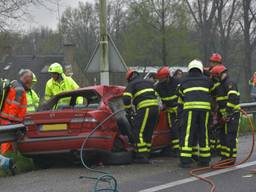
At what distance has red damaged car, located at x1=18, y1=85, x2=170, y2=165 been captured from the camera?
884 cm

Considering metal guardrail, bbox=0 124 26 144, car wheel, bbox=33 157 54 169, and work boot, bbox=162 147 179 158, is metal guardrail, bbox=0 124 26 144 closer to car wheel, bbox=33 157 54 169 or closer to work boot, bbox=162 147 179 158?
car wheel, bbox=33 157 54 169

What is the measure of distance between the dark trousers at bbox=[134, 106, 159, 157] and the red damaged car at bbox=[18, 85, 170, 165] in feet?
0.61

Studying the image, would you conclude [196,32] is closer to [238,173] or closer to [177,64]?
[177,64]

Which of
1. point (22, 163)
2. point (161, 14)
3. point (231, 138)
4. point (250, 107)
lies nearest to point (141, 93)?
point (231, 138)

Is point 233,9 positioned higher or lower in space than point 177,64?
higher

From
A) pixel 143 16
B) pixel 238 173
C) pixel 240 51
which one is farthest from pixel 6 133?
pixel 240 51

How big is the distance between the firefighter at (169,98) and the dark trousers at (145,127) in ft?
1.77

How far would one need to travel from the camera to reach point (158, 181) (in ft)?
25.4

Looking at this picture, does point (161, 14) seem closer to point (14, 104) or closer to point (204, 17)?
point (204, 17)

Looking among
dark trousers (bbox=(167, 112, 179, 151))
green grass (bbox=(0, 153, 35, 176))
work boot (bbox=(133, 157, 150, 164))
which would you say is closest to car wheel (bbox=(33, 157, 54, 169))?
green grass (bbox=(0, 153, 35, 176))

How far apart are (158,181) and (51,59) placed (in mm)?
56602

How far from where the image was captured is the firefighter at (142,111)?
369 inches

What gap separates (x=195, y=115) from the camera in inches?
348

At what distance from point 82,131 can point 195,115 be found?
1820mm
